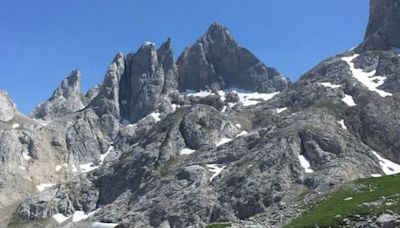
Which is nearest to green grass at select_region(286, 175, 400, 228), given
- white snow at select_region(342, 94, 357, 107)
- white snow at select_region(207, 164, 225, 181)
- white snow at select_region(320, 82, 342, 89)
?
white snow at select_region(207, 164, 225, 181)

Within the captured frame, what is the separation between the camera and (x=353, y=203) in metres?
45.3

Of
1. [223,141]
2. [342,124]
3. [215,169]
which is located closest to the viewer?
[215,169]

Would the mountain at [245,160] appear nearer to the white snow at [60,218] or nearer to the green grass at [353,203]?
the white snow at [60,218]

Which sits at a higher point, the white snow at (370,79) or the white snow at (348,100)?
the white snow at (370,79)

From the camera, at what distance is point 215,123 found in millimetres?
180875

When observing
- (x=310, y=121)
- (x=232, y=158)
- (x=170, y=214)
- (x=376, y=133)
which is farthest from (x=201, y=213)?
(x=376, y=133)

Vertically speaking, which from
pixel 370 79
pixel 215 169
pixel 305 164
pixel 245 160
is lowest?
pixel 305 164

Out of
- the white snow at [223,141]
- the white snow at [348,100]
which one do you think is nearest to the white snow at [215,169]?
the white snow at [223,141]

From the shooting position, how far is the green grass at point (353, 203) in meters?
42.2

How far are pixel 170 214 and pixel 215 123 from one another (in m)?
53.2

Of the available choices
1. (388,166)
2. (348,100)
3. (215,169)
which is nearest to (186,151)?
(215,169)

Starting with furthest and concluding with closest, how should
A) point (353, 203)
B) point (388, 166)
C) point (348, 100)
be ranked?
point (348, 100) < point (388, 166) < point (353, 203)

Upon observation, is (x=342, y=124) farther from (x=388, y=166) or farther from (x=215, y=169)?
(x=215, y=169)

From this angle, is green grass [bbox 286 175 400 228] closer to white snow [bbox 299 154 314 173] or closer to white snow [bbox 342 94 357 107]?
white snow [bbox 299 154 314 173]
